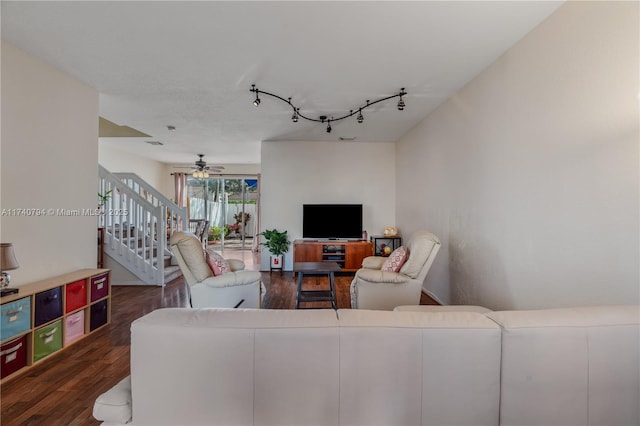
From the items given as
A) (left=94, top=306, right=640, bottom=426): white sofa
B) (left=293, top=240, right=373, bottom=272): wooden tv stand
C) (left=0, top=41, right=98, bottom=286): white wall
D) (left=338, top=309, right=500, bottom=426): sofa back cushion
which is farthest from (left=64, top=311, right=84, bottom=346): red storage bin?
(left=293, top=240, right=373, bottom=272): wooden tv stand

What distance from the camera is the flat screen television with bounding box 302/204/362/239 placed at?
19.6 feet

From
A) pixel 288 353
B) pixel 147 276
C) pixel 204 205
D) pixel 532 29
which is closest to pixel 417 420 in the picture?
pixel 288 353

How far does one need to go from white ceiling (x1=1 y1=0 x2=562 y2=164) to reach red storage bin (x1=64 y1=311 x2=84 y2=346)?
2465mm

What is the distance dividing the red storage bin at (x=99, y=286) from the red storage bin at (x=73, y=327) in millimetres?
211

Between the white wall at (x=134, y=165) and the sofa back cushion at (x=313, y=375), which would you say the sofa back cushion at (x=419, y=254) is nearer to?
the sofa back cushion at (x=313, y=375)

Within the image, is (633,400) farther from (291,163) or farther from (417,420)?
(291,163)

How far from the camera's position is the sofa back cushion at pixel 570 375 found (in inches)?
41.3

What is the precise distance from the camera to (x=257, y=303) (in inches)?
129

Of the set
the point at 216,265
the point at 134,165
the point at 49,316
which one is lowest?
the point at 49,316

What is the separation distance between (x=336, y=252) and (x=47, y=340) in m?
4.20

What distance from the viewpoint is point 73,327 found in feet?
9.20

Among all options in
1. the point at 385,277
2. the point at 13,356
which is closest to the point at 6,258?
the point at 13,356

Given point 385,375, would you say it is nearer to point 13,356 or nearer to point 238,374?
point 238,374

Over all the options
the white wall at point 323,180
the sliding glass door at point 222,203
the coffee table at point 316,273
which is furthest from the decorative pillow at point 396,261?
Answer: the sliding glass door at point 222,203
